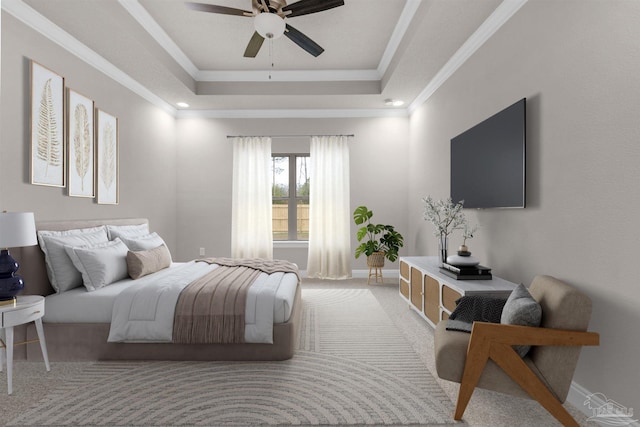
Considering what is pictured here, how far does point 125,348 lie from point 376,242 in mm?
3588

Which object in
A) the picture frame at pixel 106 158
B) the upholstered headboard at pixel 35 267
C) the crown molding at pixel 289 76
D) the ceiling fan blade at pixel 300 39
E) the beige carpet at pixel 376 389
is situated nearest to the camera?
the beige carpet at pixel 376 389

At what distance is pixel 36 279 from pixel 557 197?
12.6ft

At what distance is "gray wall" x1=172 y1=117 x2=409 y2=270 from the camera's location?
5.71m

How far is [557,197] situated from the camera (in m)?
2.21

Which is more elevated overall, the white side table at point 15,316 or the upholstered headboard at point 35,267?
the upholstered headboard at point 35,267

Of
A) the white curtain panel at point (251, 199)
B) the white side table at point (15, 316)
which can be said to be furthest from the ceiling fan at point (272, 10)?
the white curtain panel at point (251, 199)

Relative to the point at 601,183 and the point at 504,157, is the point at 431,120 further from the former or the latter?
the point at 601,183

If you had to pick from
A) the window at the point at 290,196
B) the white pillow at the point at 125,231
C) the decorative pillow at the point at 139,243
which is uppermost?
the window at the point at 290,196

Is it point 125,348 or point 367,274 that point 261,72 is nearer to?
point 367,274

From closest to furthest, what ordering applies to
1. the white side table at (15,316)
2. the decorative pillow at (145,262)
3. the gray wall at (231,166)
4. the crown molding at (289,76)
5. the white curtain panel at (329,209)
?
the white side table at (15,316) < the decorative pillow at (145,262) < the crown molding at (289,76) < the white curtain panel at (329,209) < the gray wall at (231,166)

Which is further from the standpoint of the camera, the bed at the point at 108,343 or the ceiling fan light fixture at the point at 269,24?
the ceiling fan light fixture at the point at 269,24

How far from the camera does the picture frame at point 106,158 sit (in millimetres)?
3697

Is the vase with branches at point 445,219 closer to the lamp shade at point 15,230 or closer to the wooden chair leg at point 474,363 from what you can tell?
the wooden chair leg at point 474,363

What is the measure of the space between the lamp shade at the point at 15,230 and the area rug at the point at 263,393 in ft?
3.21
